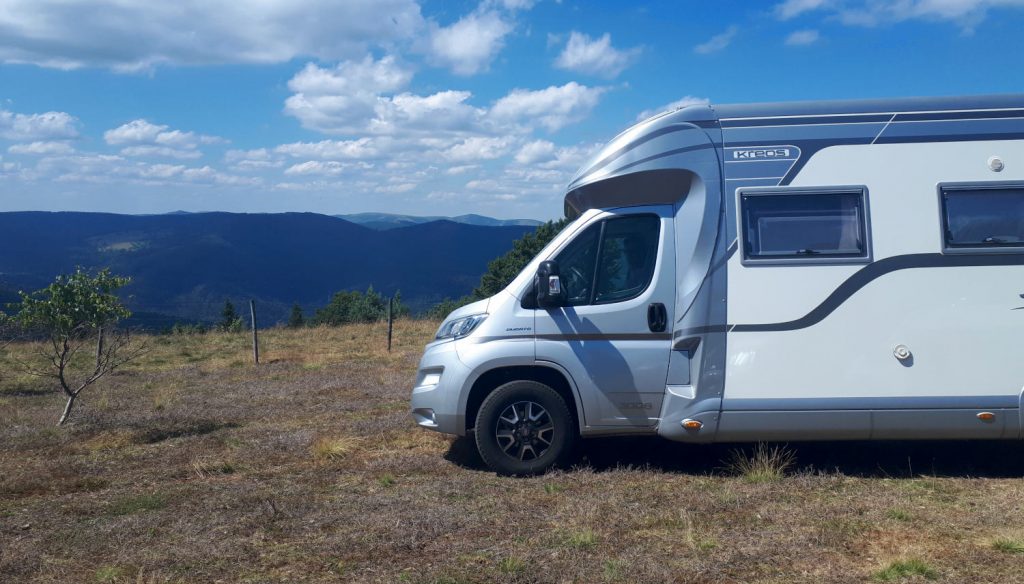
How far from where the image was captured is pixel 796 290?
6.61 m

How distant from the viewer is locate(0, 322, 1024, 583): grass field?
194 inches

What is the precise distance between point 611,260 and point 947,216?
2.61 m

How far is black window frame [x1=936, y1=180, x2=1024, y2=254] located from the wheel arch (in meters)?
3.13

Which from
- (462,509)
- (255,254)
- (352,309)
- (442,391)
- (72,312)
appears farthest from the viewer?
(255,254)

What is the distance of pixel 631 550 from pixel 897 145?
3.87 metres

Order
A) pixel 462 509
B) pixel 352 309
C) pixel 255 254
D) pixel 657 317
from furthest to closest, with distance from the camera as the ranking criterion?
pixel 255 254, pixel 352 309, pixel 657 317, pixel 462 509

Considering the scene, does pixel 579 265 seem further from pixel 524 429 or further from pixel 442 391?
pixel 442 391

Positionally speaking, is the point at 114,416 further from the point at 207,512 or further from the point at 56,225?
the point at 56,225

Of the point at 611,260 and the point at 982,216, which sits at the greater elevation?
the point at 982,216

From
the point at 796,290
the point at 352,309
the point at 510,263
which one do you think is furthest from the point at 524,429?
the point at 352,309

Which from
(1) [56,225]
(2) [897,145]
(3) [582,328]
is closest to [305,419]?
(3) [582,328]

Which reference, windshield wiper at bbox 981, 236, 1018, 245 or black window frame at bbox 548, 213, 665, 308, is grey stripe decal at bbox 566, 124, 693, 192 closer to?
black window frame at bbox 548, 213, 665, 308

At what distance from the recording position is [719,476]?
704 centimetres

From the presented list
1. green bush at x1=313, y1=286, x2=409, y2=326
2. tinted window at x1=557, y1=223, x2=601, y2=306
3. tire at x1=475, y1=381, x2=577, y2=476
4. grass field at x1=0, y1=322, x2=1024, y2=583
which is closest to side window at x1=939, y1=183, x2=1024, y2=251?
grass field at x1=0, y1=322, x2=1024, y2=583
